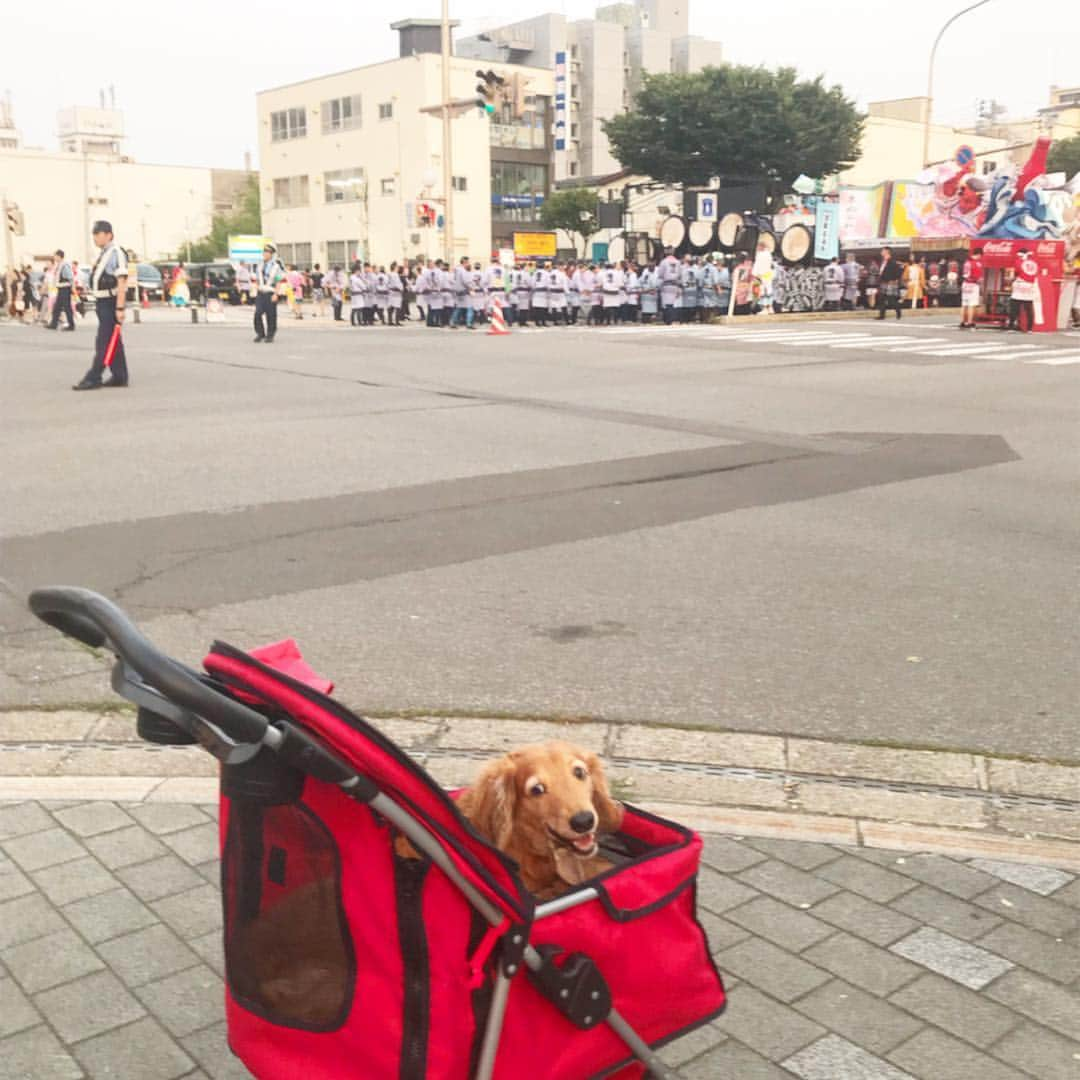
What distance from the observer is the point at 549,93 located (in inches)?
3418

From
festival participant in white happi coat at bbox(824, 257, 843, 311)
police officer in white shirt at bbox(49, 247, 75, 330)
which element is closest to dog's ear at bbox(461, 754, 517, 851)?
police officer in white shirt at bbox(49, 247, 75, 330)

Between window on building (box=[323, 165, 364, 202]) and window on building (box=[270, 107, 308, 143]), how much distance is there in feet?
12.8

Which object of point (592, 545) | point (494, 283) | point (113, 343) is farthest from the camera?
point (494, 283)

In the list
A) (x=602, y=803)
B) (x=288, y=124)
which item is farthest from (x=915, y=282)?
(x=288, y=124)

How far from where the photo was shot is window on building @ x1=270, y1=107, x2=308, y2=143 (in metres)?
77.3

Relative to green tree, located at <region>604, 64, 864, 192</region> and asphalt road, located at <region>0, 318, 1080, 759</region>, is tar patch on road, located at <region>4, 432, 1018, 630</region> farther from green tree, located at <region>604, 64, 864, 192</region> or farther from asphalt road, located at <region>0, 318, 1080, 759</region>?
green tree, located at <region>604, 64, 864, 192</region>

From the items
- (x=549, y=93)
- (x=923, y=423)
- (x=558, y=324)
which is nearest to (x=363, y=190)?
(x=549, y=93)

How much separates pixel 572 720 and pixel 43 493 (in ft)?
17.7

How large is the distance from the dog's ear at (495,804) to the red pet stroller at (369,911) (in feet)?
0.61

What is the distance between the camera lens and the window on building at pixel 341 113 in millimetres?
73500

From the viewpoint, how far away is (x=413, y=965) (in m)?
1.91

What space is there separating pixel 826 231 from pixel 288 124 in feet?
167

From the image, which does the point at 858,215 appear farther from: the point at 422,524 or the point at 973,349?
the point at 422,524

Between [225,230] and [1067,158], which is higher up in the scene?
[1067,158]
